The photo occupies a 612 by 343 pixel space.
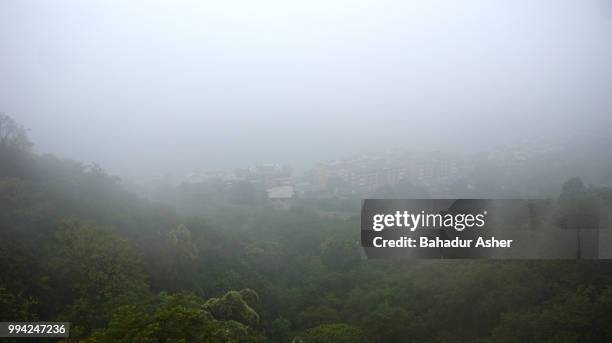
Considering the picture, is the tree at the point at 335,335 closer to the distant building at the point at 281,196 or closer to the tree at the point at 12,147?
the tree at the point at 12,147

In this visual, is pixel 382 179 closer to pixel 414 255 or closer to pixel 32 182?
pixel 414 255

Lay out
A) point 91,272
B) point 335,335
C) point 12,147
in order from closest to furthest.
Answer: point 335,335 < point 91,272 < point 12,147

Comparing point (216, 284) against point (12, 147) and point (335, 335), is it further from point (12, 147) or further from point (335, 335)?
point (12, 147)

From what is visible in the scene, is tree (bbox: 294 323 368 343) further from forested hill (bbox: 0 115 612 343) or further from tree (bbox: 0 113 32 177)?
tree (bbox: 0 113 32 177)

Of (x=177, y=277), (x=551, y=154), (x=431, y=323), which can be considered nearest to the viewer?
(x=431, y=323)

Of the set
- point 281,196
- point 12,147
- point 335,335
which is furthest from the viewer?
point 281,196

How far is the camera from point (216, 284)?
1188 centimetres

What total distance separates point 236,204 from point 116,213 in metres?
11.8

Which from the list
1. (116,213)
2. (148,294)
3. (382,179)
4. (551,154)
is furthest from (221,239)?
(551,154)

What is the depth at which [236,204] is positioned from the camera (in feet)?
81.2

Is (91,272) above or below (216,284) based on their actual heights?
above

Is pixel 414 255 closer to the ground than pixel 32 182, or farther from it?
closer to the ground

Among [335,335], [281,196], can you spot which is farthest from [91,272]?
[281,196]

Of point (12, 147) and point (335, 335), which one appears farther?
point (12, 147)
